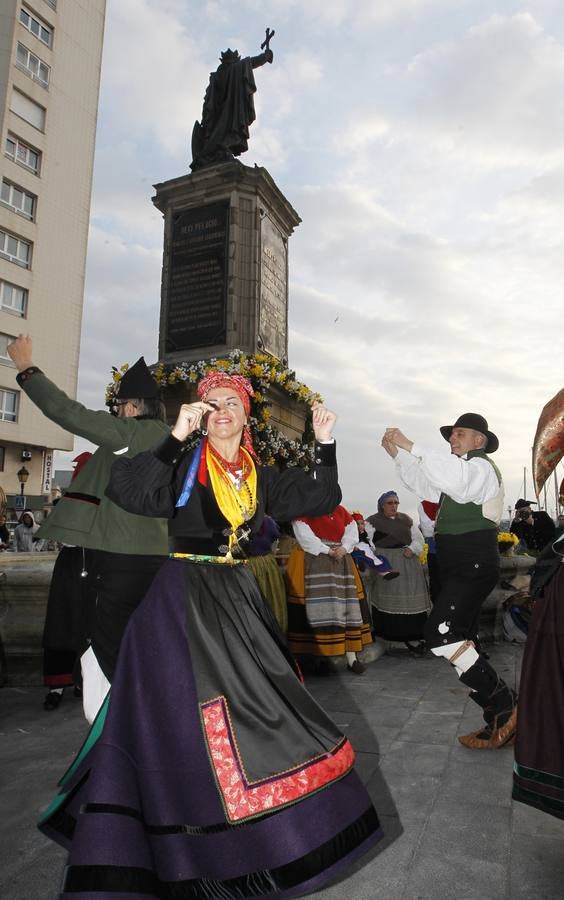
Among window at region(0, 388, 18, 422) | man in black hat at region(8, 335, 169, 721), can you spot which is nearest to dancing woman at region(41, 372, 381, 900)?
man in black hat at region(8, 335, 169, 721)

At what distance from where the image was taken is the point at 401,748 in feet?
12.6

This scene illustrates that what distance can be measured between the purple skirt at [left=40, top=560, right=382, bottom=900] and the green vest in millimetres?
2298

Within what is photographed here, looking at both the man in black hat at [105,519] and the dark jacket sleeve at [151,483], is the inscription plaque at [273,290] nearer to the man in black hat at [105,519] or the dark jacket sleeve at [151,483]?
the man in black hat at [105,519]

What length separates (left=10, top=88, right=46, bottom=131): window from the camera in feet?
100

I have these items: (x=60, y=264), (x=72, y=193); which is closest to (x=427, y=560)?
(x=60, y=264)

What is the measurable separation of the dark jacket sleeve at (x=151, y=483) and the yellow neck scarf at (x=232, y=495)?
20 centimetres

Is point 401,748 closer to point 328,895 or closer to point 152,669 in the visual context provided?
point 328,895

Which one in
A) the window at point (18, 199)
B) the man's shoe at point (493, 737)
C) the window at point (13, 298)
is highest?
the window at point (18, 199)

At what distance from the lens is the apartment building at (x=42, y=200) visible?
30203mm

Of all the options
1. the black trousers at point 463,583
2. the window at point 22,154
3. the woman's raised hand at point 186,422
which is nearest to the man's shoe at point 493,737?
the black trousers at point 463,583

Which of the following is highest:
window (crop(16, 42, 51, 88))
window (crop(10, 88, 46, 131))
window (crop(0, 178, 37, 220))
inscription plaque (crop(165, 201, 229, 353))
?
window (crop(16, 42, 51, 88))

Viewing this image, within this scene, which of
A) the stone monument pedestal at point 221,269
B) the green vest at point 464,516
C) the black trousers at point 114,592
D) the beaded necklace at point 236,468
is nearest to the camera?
the beaded necklace at point 236,468

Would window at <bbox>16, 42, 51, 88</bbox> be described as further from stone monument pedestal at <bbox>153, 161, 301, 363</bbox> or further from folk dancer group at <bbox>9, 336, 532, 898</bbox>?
folk dancer group at <bbox>9, 336, 532, 898</bbox>

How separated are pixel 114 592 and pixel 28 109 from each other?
35854mm
